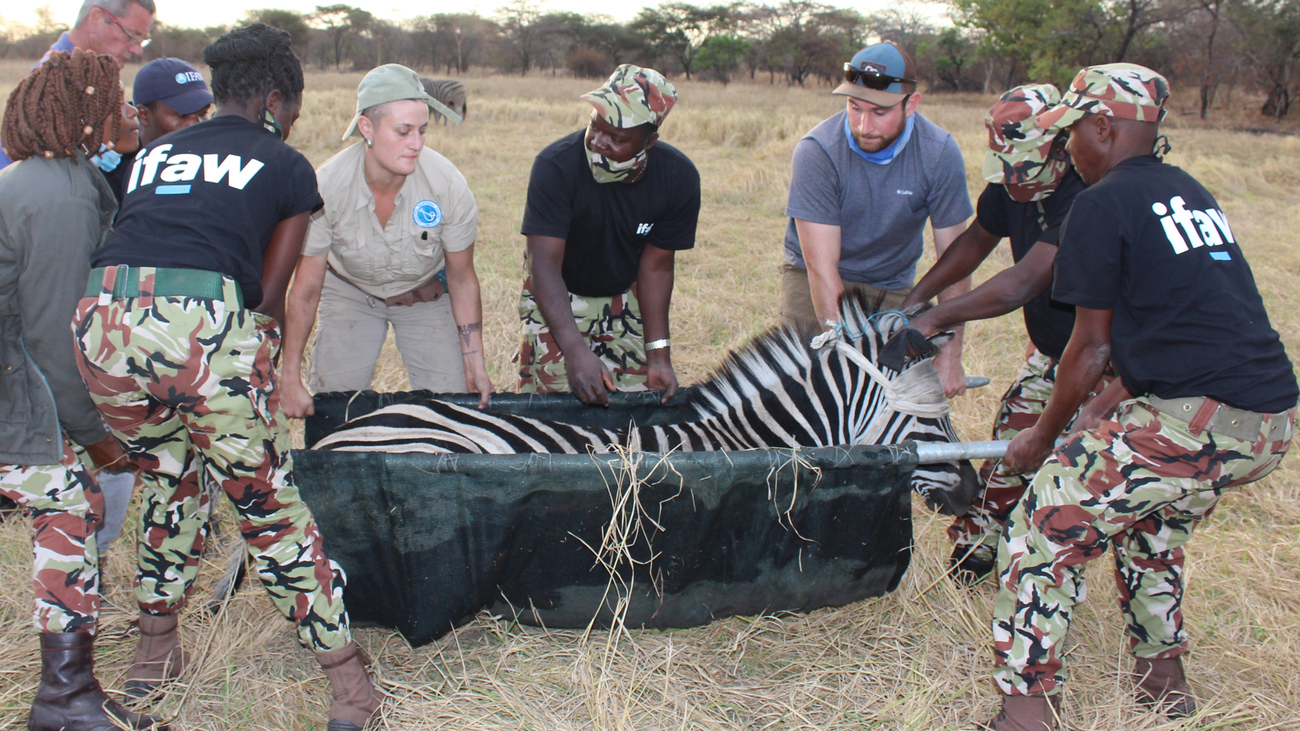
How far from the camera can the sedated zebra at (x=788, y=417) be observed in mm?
3174

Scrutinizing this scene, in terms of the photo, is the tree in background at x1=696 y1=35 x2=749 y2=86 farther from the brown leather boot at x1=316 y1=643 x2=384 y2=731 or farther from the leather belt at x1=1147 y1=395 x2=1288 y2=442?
the brown leather boot at x1=316 y1=643 x2=384 y2=731

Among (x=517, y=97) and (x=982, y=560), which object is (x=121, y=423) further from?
(x=517, y=97)

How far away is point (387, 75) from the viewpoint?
315cm

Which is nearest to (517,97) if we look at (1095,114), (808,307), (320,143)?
(320,143)

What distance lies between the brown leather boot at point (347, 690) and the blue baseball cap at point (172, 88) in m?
2.46

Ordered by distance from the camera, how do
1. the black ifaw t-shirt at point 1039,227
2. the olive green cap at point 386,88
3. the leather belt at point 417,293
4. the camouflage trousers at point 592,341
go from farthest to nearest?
the camouflage trousers at point 592,341
the leather belt at point 417,293
the olive green cap at point 386,88
the black ifaw t-shirt at point 1039,227

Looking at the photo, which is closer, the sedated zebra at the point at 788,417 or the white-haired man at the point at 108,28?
the sedated zebra at the point at 788,417

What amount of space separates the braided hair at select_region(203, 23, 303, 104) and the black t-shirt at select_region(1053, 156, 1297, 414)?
2388 millimetres

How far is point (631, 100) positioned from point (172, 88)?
2010 millimetres

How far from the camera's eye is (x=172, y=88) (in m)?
3.53

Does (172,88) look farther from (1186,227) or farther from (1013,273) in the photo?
(1186,227)

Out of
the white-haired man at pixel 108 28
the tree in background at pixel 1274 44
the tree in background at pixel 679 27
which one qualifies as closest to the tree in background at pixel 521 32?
the tree in background at pixel 679 27

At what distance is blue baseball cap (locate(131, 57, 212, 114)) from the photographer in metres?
3.52

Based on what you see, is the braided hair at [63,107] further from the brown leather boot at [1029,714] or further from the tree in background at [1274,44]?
the tree in background at [1274,44]
